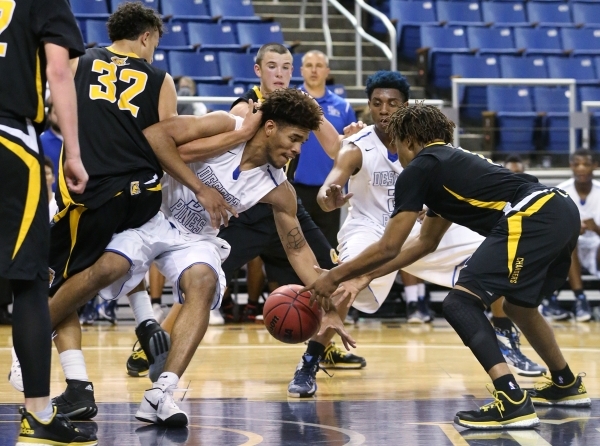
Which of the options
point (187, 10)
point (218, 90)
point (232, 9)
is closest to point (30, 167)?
point (218, 90)

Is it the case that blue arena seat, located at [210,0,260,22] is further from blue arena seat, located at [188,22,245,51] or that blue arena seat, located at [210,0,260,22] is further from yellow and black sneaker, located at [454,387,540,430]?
yellow and black sneaker, located at [454,387,540,430]

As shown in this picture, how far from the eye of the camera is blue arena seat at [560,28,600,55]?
1479 centimetres

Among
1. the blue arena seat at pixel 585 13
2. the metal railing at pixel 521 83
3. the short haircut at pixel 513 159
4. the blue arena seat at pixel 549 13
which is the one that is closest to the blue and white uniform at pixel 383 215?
the short haircut at pixel 513 159

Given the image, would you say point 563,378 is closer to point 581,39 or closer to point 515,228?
point 515,228

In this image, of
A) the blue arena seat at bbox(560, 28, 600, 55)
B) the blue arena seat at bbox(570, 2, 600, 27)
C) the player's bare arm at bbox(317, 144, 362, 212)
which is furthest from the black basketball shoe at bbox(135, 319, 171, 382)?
the blue arena seat at bbox(570, 2, 600, 27)

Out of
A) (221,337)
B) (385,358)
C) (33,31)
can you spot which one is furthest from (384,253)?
(221,337)

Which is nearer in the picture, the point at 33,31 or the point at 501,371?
the point at 33,31

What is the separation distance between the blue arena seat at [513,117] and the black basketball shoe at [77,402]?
7795mm

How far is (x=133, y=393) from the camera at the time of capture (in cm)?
567

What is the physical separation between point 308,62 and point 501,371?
4778 millimetres

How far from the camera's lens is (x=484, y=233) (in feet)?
16.8

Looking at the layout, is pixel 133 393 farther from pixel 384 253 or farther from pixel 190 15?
pixel 190 15

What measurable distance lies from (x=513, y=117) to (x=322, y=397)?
7246 mm

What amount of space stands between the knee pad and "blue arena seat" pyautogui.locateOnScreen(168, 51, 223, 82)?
8.12 meters
